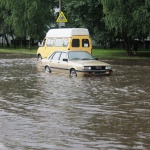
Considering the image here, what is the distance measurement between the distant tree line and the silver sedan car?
1104cm

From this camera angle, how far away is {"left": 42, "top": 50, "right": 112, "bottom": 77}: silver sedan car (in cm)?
1930

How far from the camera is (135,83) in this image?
1705cm

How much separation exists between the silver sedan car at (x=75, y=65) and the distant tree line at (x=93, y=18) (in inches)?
434

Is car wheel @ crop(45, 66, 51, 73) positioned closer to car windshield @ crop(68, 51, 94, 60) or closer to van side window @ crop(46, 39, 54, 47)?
car windshield @ crop(68, 51, 94, 60)

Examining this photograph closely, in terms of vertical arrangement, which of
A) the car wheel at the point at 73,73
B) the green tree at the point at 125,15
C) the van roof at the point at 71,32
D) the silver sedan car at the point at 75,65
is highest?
the green tree at the point at 125,15

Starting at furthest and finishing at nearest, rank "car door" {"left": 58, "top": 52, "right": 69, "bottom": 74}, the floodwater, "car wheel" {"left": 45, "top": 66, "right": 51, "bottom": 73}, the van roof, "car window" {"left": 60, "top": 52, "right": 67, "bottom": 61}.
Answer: the van roof < "car wheel" {"left": 45, "top": 66, "right": 51, "bottom": 73} < "car window" {"left": 60, "top": 52, "right": 67, "bottom": 61} < "car door" {"left": 58, "top": 52, "right": 69, "bottom": 74} < the floodwater

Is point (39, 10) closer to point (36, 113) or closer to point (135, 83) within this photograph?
point (135, 83)

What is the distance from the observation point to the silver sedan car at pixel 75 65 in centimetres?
1930

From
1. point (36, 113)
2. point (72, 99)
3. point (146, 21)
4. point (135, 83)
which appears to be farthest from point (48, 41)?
point (36, 113)

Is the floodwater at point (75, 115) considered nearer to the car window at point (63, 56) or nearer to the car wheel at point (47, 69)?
the car window at point (63, 56)

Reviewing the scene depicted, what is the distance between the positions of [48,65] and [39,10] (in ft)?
113

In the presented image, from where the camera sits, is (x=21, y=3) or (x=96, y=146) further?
(x=21, y=3)

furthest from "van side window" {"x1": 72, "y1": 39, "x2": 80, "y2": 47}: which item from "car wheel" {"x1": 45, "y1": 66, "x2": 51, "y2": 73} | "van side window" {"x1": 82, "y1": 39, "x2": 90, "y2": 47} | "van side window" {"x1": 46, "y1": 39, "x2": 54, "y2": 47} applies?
A: "car wheel" {"x1": 45, "y1": 66, "x2": 51, "y2": 73}

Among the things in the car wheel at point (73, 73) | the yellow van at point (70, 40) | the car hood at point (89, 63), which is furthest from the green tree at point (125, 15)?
the car wheel at point (73, 73)
